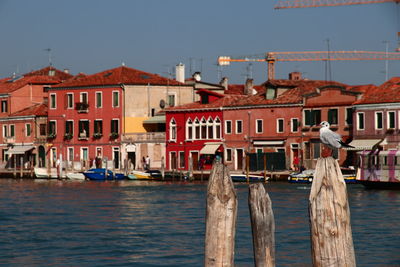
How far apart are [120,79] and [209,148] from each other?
29.3 ft

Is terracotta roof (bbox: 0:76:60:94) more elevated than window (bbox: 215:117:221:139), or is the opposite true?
terracotta roof (bbox: 0:76:60:94)

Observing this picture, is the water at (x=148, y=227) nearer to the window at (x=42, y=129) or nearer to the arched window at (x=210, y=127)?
the arched window at (x=210, y=127)

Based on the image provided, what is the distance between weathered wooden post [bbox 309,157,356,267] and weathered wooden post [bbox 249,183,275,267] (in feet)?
4.71

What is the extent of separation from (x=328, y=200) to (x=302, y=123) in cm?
4435

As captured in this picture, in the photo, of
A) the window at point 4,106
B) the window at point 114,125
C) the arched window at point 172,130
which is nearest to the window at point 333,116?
the arched window at point 172,130

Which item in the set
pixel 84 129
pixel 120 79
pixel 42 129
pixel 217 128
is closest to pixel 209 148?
pixel 217 128

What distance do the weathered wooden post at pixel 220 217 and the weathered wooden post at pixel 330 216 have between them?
147 centimetres

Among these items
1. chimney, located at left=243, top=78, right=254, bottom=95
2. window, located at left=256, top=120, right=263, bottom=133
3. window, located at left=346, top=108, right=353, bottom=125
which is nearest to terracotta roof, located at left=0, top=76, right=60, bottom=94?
chimney, located at left=243, top=78, right=254, bottom=95

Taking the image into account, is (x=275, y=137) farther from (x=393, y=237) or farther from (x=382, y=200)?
(x=393, y=237)

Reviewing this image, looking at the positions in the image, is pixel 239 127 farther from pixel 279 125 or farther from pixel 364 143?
pixel 364 143

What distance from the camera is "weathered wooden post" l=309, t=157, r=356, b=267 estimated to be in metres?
8.82

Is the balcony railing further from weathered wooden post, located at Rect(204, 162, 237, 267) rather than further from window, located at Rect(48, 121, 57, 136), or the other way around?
weathered wooden post, located at Rect(204, 162, 237, 267)

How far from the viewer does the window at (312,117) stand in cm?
5197

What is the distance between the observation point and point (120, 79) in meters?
62.2
